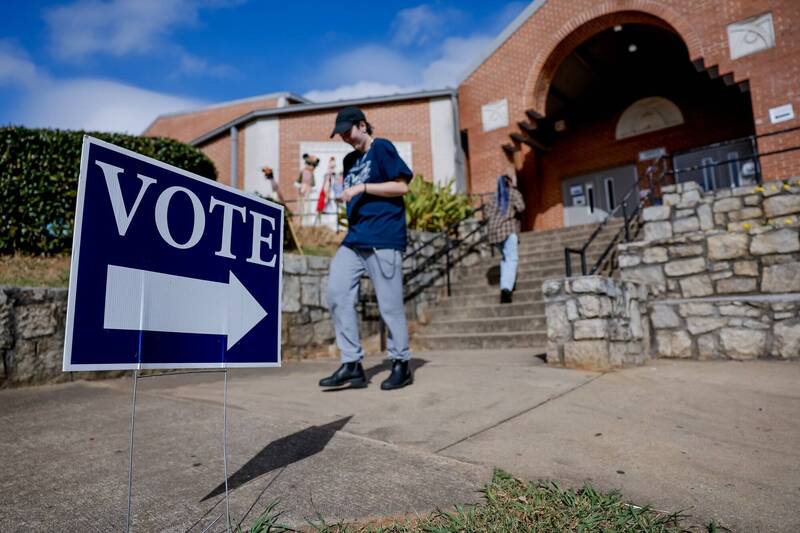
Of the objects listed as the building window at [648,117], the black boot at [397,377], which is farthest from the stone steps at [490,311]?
the building window at [648,117]

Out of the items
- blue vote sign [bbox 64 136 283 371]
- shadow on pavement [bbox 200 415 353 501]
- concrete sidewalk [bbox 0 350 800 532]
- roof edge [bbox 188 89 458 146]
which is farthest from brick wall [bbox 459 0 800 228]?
blue vote sign [bbox 64 136 283 371]

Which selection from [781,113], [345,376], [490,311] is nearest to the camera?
[345,376]

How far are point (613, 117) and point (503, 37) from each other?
12.5 feet

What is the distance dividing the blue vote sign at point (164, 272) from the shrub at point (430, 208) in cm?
688

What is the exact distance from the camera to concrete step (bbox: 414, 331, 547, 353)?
572cm

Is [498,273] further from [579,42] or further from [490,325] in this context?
[579,42]

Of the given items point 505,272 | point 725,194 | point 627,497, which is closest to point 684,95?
point 725,194

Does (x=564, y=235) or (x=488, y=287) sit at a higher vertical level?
(x=564, y=235)

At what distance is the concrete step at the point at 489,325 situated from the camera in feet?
19.9

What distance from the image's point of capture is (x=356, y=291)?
331 cm

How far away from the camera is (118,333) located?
1264 mm

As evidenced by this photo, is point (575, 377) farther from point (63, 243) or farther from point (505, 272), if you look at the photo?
point (63, 243)

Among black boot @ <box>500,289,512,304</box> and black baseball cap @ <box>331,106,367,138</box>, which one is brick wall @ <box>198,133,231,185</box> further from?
black baseball cap @ <box>331,106,367,138</box>

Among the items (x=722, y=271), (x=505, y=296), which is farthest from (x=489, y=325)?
(x=722, y=271)
